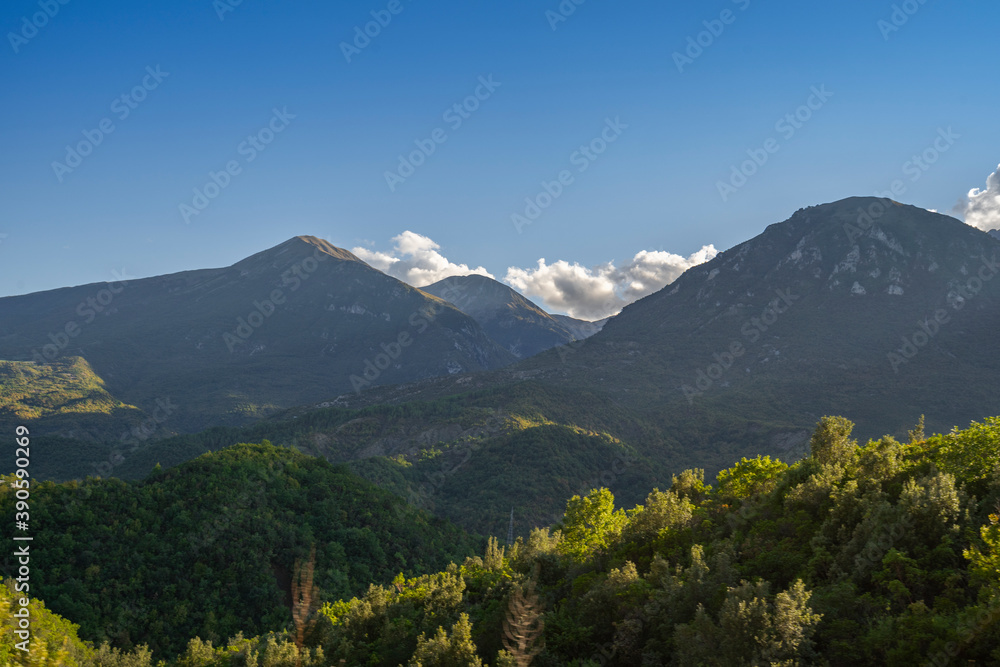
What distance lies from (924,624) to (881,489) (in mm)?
8877

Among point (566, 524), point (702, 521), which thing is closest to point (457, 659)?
point (702, 521)

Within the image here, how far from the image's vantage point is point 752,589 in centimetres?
1454

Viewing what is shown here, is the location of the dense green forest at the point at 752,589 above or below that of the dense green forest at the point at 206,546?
above

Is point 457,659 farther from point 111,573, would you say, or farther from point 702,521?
point 111,573

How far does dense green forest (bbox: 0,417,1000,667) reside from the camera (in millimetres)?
13078

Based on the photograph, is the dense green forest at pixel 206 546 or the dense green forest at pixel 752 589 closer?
the dense green forest at pixel 752 589

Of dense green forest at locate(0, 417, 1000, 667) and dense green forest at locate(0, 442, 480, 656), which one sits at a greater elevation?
dense green forest at locate(0, 417, 1000, 667)

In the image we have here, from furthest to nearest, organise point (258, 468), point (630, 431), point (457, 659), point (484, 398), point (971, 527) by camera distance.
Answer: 1. point (484, 398)
2. point (630, 431)
3. point (258, 468)
4. point (457, 659)
5. point (971, 527)

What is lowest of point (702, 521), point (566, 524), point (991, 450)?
point (566, 524)

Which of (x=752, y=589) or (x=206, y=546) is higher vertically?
(x=752, y=589)

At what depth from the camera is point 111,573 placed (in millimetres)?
42406

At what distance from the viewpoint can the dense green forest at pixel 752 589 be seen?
13.1 m

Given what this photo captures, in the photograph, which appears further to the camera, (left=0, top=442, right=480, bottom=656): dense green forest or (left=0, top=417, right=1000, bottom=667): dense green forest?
(left=0, top=442, right=480, bottom=656): dense green forest

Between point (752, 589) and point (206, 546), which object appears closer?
point (752, 589)
